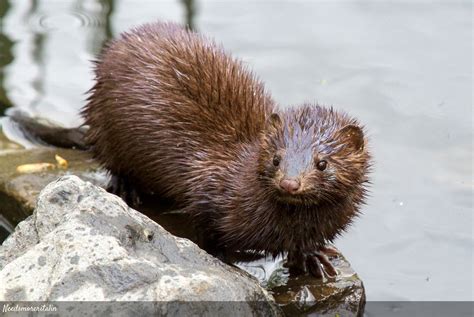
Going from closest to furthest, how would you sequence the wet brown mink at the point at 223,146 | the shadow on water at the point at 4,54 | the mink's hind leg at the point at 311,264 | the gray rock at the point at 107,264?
the gray rock at the point at 107,264 < the wet brown mink at the point at 223,146 < the mink's hind leg at the point at 311,264 < the shadow on water at the point at 4,54

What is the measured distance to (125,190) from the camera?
23.4 ft

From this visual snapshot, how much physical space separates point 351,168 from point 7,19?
5.32 m

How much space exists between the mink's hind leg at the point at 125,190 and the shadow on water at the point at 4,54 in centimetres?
165

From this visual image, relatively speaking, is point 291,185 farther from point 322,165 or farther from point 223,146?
point 223,146

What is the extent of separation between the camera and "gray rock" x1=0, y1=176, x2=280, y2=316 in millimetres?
4648

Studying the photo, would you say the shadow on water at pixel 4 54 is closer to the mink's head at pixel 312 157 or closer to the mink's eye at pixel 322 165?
the mink's head at pixel 312 157

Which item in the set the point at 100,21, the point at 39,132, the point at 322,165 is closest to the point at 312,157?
the point at 322,165

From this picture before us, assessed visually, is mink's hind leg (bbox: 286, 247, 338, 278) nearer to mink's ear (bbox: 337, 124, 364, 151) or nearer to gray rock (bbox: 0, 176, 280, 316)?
mink's ear (bbox: 337, 124, 364, 151)

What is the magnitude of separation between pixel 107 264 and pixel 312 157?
137 cm

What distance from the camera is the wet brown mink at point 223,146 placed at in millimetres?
5688

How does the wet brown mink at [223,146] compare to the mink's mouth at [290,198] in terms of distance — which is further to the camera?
the wet brown mink at [223,146]

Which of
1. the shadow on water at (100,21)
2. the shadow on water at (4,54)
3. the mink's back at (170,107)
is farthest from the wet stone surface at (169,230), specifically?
the shadow on water at (100,21)

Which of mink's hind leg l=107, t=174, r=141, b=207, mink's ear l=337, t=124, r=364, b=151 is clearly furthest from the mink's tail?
mink's ear l=337, t=124, r=364, b=151

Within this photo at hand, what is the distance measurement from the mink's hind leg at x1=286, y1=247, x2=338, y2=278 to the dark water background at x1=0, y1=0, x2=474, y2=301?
0.45 m
